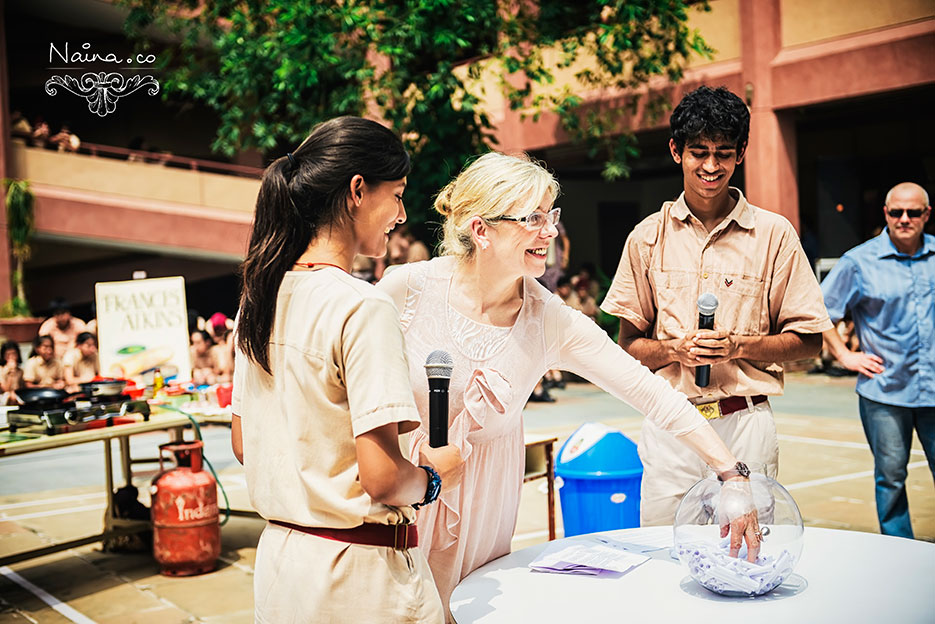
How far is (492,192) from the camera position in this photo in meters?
2.66

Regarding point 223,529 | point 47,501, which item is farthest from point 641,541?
point 47,501

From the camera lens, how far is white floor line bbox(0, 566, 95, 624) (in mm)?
4922

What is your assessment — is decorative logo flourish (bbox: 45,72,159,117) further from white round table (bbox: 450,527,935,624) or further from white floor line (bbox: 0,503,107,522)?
white round table (bbox: 450,527,935,624)

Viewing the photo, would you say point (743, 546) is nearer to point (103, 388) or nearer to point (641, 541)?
point (641, 541)

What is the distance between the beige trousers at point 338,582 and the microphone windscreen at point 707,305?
55.9 inches

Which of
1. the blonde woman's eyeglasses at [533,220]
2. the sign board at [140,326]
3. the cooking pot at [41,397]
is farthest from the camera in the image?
the sign board at [140,326]

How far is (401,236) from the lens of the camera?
1248 cm

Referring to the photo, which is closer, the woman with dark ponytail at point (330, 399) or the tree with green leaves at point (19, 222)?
the woman with dark ponytail at point (330, 399)

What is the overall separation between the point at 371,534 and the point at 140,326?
5.21 meters

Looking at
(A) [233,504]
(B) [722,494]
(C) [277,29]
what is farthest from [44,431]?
(C) [277,29]

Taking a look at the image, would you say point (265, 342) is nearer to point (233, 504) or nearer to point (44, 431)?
point (44, 431)

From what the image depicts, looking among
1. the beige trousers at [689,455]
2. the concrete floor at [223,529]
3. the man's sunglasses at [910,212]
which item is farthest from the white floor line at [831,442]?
the beige trousers at [689,455]

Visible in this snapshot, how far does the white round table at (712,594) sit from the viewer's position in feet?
6.88

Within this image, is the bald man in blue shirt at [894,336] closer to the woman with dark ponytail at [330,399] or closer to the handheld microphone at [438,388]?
the handheld microphone at [438,388]
